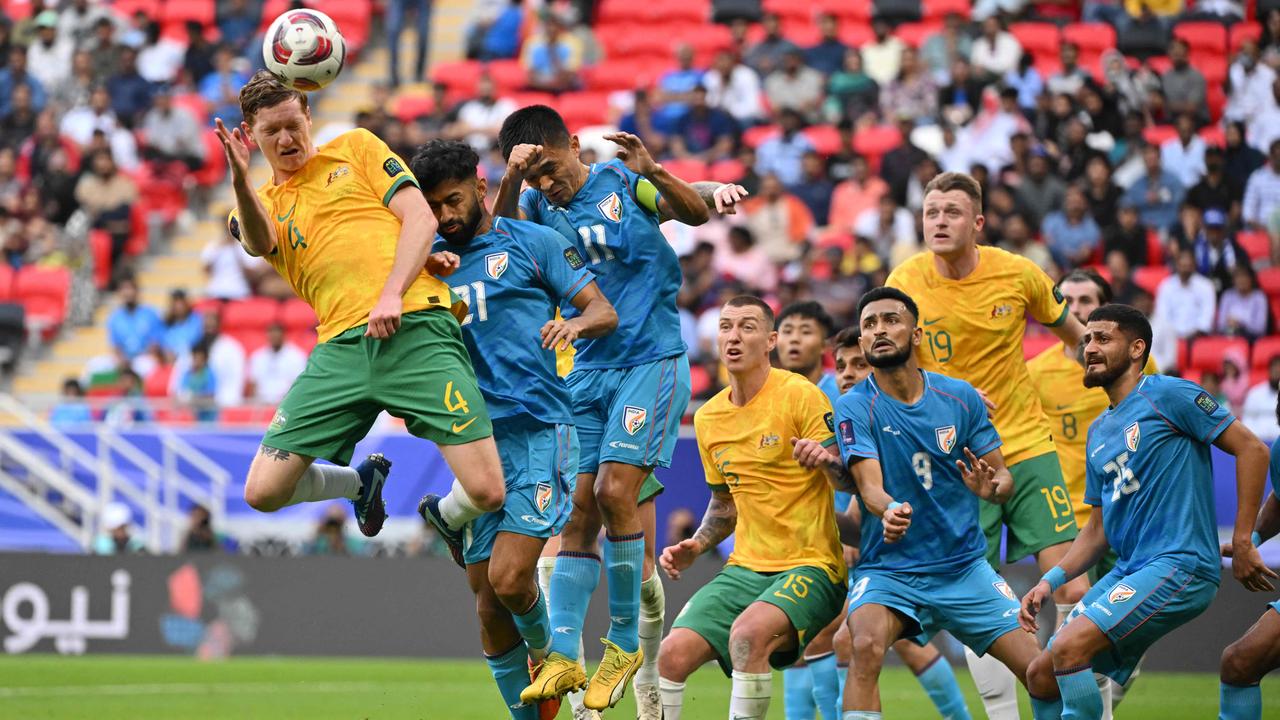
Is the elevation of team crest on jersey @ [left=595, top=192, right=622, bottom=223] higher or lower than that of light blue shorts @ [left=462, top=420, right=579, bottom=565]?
higher

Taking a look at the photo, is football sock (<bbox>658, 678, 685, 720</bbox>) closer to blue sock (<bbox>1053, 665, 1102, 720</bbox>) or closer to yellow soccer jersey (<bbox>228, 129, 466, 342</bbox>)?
blue sock (<bbox>1053, 665, 1102, 720</bbox>)

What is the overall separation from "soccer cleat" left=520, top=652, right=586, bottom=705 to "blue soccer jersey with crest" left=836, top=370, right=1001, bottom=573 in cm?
152

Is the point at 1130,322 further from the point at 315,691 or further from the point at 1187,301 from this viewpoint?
the point at 1187,301

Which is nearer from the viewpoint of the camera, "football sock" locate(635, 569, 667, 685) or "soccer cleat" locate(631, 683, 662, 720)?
"soccer cleat" locate(631, 683, 662, 720)

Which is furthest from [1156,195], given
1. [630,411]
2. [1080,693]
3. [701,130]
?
[1080,693]

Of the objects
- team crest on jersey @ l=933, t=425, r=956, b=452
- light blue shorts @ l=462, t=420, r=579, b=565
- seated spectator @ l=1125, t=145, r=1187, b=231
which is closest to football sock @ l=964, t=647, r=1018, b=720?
team crest on jersey @ l=933, t=425, r=956, b=452

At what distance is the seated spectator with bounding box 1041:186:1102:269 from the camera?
1756cm

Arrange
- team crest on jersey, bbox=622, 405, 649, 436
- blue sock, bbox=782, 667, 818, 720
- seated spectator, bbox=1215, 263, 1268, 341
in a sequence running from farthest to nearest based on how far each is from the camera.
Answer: seated spectator, bbox=1215, 263, 1268, 341, blue sock, bbox=782, 667, 818, 720, team crest on jersey, bbox=622, 405, 649, 436

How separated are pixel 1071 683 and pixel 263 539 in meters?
10.8

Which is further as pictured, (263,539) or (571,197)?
(263,539)

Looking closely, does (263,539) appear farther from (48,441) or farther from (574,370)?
(574,370)

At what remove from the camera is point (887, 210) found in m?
17.9

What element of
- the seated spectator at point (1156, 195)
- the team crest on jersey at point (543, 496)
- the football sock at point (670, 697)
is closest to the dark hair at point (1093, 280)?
the football sock at point (670, 697)

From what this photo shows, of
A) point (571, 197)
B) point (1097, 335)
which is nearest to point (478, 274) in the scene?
point (571, 197)
